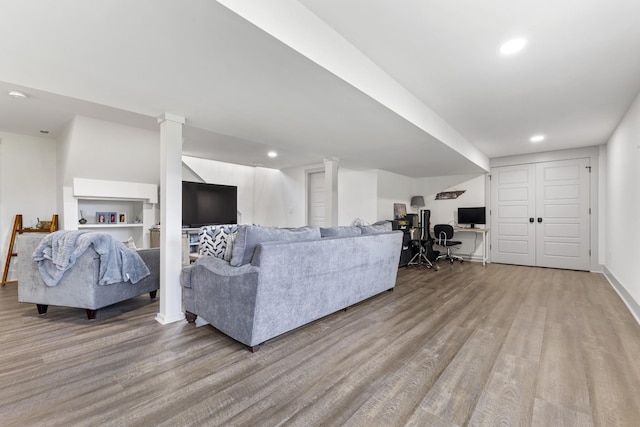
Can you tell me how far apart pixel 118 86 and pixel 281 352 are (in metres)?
2.42

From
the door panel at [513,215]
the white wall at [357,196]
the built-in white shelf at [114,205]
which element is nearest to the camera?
the built-in white shelf at [114,205]

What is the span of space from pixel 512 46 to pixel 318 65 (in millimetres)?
1494

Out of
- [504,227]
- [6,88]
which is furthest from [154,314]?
[504,227]

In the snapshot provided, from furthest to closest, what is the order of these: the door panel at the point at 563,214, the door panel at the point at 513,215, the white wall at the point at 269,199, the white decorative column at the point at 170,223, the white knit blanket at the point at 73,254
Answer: the white wall at the point at 269,199, the door panel at the point at 513,215, the door panel at the point at 563,214, the white decorative column at the point at 170,223, the white knit blanket at the point at 73,254

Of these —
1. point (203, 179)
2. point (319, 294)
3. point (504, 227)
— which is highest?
point (203, 179)

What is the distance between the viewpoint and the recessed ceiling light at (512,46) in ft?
6.75

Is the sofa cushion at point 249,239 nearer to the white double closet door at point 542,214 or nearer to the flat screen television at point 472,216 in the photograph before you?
the flat screen television at point 472,216

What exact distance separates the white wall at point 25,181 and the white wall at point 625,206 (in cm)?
787

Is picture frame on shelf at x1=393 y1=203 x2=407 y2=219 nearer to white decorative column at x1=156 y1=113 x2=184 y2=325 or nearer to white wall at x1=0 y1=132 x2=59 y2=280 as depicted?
white decorative column at x1=156 y1=113 x2=184 y2=325

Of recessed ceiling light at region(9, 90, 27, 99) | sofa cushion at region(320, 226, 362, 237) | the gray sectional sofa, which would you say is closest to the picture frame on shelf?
sofa cushion at region(320, 226, 362, 237)

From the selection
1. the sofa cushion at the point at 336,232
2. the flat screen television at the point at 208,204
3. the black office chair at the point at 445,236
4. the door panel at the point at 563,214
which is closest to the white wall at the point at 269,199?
the flat screen television at the point at 208,204

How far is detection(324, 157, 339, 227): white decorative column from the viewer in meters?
4.93

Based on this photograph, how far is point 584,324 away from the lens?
274 cm

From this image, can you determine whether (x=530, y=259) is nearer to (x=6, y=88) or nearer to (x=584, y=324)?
(x=584, y=324)
